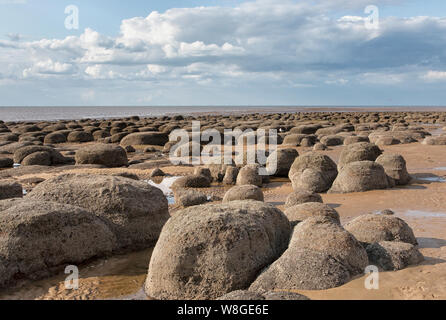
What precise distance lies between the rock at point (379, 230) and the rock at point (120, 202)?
356 cm

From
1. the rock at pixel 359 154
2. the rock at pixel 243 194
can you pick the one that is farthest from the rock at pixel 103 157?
the rock at pixel 359 154

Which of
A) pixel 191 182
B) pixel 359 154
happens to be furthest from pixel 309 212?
pixel 359 154

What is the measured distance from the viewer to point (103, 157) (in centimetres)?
1802

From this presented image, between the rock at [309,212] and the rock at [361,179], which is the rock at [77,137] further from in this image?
the rock at [309,212]

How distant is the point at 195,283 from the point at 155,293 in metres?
0.62

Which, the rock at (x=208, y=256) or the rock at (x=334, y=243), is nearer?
the rock at (x=208, y=256)

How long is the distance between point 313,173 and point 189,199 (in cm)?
392

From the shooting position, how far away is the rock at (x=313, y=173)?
39.9 feet

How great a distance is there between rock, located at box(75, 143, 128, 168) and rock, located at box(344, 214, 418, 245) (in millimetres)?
13231

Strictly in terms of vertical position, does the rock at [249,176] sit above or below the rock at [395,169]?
below

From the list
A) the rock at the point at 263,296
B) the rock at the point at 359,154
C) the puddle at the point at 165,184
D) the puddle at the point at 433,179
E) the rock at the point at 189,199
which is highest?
the rock at the point at 359,154

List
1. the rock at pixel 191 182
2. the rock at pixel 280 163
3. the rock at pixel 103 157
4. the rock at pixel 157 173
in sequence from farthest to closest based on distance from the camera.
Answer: the rock at pixel 103 157
the rock at pixel 157 173
the rock at pixel 280 163
the rock at pixel 191 182

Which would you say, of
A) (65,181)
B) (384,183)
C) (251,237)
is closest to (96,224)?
(65,181)

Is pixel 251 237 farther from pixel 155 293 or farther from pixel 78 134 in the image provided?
pixel 78 134
